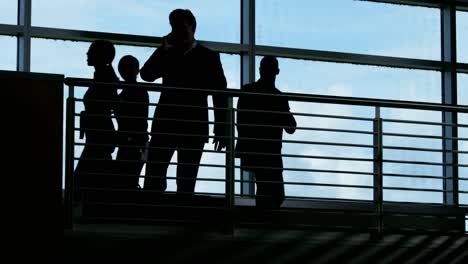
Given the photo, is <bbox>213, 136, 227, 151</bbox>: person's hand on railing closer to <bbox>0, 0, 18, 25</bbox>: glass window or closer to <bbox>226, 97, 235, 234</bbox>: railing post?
<bbox>226, 97, 235, 234</bbox>: railing post

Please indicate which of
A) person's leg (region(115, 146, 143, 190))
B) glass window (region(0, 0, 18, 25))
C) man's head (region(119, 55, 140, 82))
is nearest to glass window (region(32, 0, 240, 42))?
glass window (region(0, 0, 18, 25))

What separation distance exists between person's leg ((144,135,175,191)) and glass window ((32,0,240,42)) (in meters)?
2.37

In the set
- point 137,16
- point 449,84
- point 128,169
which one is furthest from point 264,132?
point 449,84

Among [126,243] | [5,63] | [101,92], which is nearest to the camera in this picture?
[126,243]

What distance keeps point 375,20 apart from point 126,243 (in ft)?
15.8

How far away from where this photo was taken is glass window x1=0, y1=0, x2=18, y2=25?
9094 mm

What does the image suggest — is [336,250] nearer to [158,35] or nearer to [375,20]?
[158,35]

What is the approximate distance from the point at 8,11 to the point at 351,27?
3210mm

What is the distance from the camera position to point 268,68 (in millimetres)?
7957

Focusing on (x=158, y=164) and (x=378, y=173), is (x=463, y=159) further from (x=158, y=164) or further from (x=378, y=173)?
(x=158, y=164)

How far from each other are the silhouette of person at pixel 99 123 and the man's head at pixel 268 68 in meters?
1.15

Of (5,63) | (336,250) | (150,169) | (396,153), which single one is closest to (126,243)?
(150,169)

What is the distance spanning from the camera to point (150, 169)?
23.6ft

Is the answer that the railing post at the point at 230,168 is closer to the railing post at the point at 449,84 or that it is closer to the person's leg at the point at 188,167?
the person's leg at the point at 188,167
